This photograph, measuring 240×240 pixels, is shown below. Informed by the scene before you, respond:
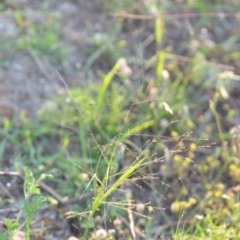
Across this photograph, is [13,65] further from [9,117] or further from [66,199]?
[66,199]

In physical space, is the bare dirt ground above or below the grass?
above

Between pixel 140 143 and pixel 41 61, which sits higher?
pixel 41 61

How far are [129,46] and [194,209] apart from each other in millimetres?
1024

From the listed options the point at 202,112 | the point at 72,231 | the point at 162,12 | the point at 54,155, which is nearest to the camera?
the point at 72,231

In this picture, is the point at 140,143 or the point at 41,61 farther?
the point at 41,61

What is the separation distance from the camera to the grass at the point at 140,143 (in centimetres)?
201

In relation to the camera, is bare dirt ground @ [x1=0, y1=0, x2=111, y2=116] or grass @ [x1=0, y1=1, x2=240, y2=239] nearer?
grass @ [x1=0, y1=1, x2=240, y2=239]

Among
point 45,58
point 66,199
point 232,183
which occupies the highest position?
point 45,58

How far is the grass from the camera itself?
201cm

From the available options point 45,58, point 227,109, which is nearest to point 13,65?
point 45,58

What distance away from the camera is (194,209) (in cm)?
215

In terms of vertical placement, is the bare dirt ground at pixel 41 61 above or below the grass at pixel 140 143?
above

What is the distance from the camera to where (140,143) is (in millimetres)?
2256

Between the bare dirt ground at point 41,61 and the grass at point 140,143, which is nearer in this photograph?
the grass at point 140,143
